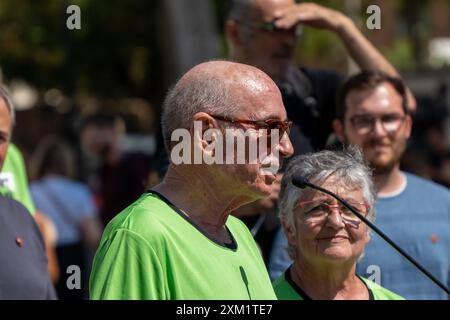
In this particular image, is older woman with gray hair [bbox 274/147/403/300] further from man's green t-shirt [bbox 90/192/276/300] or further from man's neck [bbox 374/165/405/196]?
man's neck [bbox 374/165/405/196]

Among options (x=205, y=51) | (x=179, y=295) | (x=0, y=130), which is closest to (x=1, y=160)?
(x=0, y=130)

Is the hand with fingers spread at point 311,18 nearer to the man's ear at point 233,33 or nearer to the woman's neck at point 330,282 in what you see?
the man's ear at point 233,33

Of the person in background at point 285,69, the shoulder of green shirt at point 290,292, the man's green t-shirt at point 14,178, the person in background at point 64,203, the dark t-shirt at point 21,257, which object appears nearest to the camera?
the shoulder of green shirt at point 290,292

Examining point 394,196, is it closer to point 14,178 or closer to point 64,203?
point 14,178

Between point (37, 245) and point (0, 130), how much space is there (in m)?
0.49

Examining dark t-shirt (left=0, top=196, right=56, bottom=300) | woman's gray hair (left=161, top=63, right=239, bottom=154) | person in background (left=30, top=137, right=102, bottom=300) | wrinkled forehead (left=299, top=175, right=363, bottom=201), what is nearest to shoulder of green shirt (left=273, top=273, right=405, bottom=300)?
wrinkled forehead (left=299, top=175, right=363, bottom=201)

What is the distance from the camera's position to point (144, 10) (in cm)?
→ 2178

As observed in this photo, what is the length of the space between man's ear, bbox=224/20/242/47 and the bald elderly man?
6.73ft

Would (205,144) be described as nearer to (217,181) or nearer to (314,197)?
(217,181)

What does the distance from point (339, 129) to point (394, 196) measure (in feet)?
1.43

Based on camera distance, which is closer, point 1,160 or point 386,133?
point 1,160

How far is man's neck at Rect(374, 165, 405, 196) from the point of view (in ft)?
16.7

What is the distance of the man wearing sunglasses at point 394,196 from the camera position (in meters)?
4.77

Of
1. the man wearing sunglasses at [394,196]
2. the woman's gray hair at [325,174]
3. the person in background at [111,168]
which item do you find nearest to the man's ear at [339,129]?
the man wearing sunglasses at [394,196]
